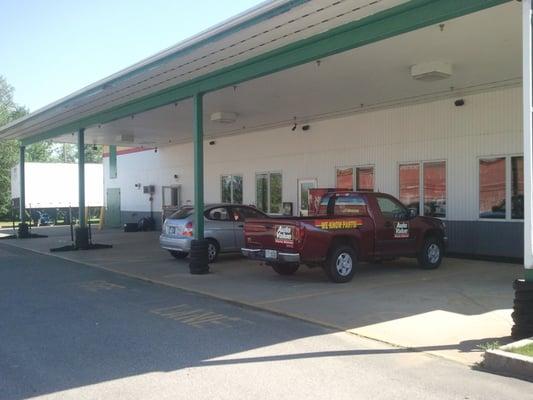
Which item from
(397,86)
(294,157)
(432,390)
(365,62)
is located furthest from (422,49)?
(294,157)

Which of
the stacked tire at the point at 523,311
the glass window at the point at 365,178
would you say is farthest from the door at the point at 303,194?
the stacked tire at the point at 523,311

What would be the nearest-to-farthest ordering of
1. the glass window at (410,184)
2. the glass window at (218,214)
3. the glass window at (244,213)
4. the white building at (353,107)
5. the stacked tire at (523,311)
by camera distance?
the stacked tire at (523,311) < the white building at (353,107) < the glass window at (218,214) < the glass window at (244,213) < the glass window at (410,184)

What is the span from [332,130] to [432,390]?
1425 centimetres

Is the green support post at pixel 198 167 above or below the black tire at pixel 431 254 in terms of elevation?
above

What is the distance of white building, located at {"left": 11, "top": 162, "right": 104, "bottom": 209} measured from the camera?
38625 mm

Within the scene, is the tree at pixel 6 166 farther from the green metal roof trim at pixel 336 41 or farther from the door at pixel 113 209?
the green metal roof trim at pixel 336 41

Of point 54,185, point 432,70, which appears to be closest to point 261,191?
point 432,70

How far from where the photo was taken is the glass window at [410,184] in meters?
16.4

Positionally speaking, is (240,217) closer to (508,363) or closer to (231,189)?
(231,189)

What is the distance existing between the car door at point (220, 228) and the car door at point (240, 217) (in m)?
0.13

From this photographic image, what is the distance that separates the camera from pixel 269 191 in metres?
21.7

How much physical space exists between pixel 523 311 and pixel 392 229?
226 inches

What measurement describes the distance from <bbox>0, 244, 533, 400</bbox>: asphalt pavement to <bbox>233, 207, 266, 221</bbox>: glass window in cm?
583

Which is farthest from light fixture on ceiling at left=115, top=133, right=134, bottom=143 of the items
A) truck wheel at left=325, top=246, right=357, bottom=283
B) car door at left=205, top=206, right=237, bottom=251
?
truck wheel at left=325, top=246, right=357, bottom=283
